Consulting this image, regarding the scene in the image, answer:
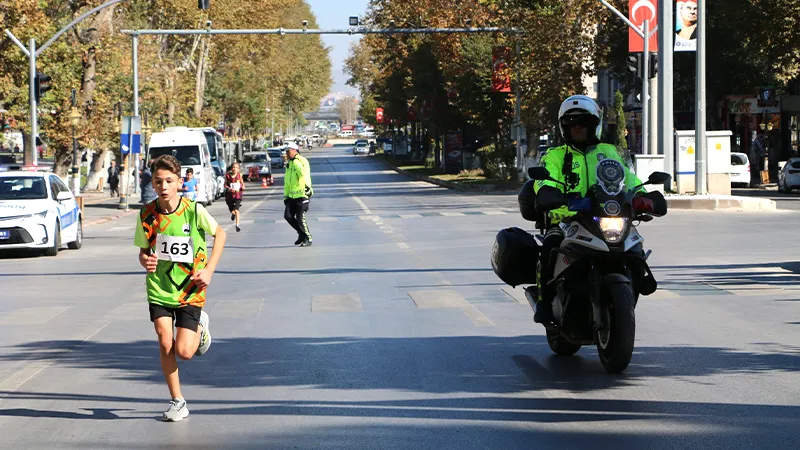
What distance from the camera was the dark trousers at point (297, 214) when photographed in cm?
2298

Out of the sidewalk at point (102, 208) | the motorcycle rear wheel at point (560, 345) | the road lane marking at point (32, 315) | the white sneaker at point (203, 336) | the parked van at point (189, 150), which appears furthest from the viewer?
the parked van at point (189, 150)

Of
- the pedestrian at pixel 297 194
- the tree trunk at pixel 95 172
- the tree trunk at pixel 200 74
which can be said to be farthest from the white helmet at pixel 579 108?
the tree trunk at pixel 200 74

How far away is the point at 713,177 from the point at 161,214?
2883 centimetres

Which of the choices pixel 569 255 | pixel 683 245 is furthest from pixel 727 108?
pixel 569 255

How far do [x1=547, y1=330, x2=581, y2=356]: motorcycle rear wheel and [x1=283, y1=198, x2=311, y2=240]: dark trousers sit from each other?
13.5 metres

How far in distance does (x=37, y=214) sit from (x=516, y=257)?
48.8 ft

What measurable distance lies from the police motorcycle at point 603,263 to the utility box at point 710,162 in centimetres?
2639

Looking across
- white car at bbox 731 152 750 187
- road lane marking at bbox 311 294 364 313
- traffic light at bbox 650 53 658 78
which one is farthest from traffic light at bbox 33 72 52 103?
white car at bbox 731 152 750 187

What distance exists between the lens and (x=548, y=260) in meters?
9.13

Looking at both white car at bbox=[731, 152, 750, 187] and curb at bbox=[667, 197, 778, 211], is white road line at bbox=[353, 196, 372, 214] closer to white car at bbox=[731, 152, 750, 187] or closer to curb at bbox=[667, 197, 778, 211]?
curb at bbox=[667, 197, 778, 211]

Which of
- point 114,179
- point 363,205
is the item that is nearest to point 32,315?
point 363,205

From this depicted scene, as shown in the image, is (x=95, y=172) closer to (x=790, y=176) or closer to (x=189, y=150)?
(x=189, y=150)

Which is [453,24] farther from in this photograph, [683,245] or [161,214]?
[161,214]

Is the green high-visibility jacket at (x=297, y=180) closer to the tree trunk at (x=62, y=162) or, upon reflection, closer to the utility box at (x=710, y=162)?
the utility box at (x=710, y=162)
